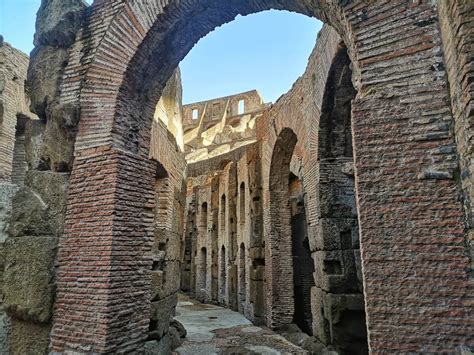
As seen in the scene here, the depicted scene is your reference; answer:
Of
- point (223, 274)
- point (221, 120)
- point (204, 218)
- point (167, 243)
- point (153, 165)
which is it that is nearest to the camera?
point (153, 165)

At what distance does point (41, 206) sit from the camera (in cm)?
416

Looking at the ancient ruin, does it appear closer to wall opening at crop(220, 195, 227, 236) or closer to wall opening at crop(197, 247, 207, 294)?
wall opening at crop(220, 195, 227, 236)

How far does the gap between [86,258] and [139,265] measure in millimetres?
632

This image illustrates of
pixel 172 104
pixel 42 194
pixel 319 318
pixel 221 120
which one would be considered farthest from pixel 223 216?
pixel 221 120

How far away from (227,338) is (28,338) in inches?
213

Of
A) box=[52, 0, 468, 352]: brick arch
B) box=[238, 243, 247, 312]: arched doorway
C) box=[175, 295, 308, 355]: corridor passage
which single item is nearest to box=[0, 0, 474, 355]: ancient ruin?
box=[52, 0, 468, 352]: brick arch

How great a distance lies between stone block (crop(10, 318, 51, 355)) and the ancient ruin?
0.06ft

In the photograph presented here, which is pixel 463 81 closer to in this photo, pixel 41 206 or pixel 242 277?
pixel 41 206

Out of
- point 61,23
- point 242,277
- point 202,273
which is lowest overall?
point 202,273

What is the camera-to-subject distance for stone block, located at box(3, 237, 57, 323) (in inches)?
151

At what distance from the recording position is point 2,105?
397 inches

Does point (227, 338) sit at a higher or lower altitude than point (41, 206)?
lower

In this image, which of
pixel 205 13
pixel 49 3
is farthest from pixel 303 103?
pixel 49 3

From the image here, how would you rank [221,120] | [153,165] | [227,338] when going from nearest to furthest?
[153,165] → [227,338] → [221,120]
